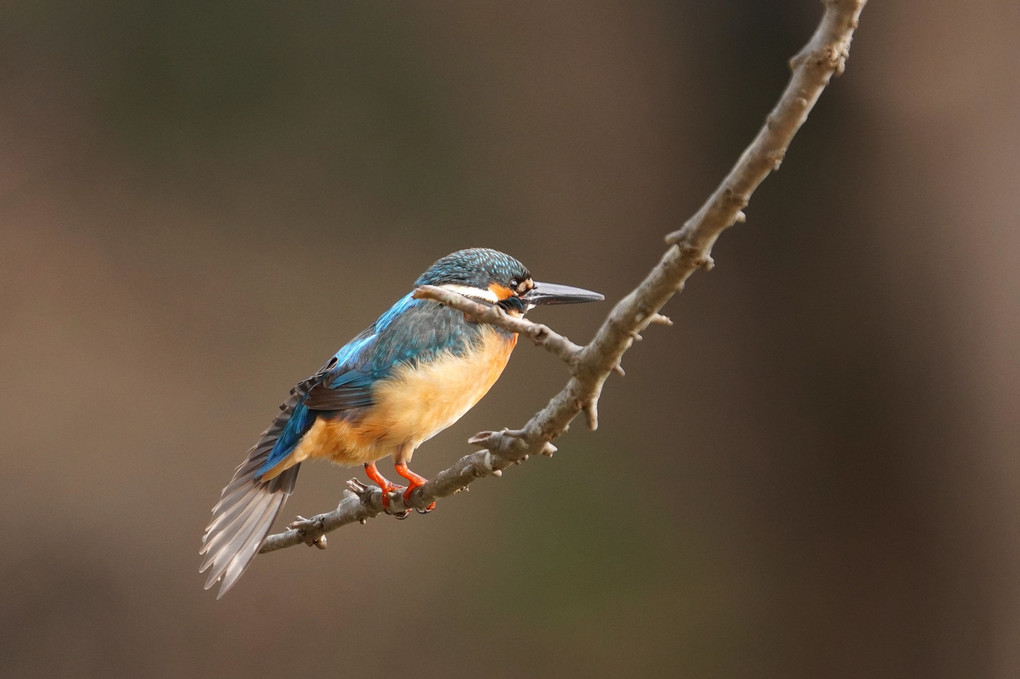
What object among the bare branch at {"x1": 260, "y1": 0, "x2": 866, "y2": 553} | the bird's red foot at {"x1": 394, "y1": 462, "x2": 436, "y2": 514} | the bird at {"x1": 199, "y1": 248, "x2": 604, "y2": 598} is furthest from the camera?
the bird at {"x1": 199, "y1": 248, "x2": 604, "y2": 598}

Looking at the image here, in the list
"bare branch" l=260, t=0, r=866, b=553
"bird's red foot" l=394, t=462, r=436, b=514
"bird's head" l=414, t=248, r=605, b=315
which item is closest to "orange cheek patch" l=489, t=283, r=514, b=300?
"bird's head" l=414, t=248, r=605, b=315

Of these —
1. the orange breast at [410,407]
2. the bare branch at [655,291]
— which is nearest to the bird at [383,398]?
the orange breast at [410,407]

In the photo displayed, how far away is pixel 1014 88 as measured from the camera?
2625 millimetres

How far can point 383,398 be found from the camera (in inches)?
55.7

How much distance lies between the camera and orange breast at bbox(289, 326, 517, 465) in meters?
1.41

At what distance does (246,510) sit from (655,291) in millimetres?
863

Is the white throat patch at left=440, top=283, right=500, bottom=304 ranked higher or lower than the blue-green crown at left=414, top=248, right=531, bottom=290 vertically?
lower

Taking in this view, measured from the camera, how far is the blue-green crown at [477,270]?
149 centimetres

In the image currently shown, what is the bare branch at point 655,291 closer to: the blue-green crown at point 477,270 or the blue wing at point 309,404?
the blue wing at point 309,404

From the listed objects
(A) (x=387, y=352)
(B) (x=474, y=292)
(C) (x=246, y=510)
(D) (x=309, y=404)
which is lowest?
(C) (x=246, y=510)

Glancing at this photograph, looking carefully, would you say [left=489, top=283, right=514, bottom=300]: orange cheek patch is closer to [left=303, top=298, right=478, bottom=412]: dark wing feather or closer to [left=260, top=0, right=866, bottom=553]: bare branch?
[left=303, top=298, right=478, bottom=412]: dark wing feather

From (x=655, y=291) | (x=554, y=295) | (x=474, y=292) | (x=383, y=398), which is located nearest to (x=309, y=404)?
(x=383, y=398)

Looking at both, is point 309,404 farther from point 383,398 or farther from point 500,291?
point 500,291

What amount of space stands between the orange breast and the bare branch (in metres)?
0.23
